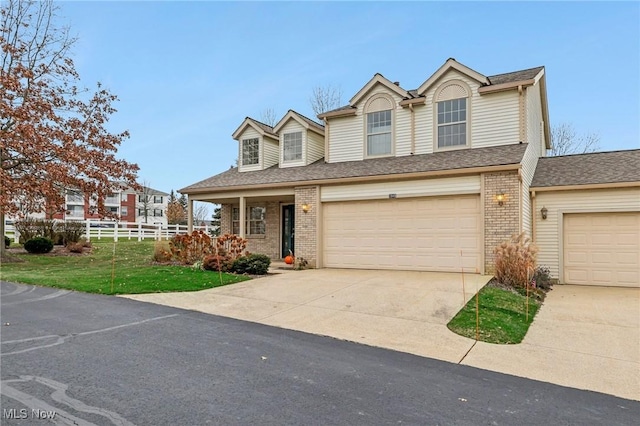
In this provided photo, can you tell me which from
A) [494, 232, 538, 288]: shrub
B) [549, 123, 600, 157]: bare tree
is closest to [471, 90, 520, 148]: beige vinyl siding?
[494, 232, 538, 288]: shrub

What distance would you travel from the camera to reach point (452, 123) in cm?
1252

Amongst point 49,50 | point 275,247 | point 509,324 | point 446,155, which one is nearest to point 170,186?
point 49,50

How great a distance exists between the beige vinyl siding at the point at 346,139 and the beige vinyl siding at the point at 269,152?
3121 millimetres

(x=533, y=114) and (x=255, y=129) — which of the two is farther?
(x=255, y=129)

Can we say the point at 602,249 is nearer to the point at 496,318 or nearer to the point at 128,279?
the point at 496,318

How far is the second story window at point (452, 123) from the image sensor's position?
12.4 metres

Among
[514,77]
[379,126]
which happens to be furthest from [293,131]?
[514,77]

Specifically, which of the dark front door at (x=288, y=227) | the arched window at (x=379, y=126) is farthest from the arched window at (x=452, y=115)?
the dark front door at (x=288, y=227)

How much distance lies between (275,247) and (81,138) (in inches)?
370

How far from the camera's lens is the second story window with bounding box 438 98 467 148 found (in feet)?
40.7

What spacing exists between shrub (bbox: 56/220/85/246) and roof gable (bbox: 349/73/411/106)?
16.1m

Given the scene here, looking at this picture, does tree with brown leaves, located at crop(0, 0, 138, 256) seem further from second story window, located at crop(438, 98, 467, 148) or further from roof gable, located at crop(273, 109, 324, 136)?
second story window, located at crop(438, 98, 467, 148)

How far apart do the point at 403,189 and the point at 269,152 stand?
7178mm

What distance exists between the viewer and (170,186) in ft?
263
